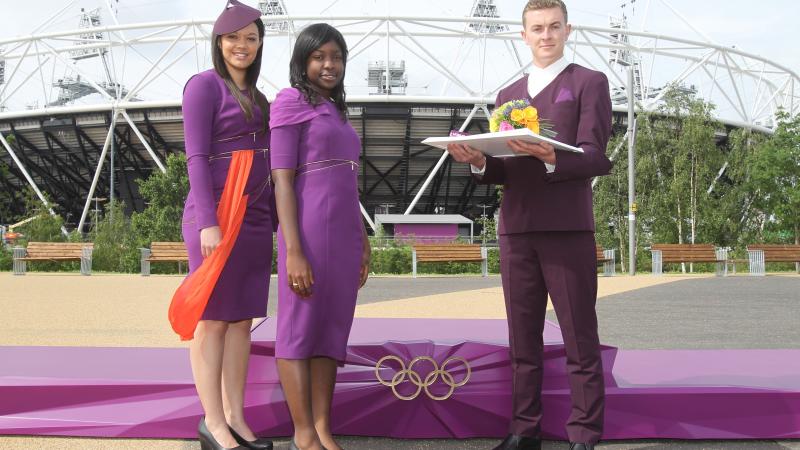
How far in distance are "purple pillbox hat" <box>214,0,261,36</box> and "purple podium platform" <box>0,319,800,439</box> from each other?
1166mm

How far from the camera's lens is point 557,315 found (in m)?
2.27

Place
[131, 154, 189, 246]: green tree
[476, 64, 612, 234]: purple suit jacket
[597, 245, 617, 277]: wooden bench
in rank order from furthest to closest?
[131, 154, 189, 246]: green tree → [597, 245, 617, 277]: wooden bench → [476, 64, 612, 234]: purple suit jacket

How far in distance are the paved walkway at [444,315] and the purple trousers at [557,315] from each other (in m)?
0.47

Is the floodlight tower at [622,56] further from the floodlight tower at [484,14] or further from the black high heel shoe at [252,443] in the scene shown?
the black high heel shoe at [252,443]

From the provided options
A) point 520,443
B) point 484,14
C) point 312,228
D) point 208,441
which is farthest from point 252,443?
point 484,14

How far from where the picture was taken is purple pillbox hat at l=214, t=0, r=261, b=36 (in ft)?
7.59

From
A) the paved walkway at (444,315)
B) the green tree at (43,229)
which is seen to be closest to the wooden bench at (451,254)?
the paved walkway at (444,315)

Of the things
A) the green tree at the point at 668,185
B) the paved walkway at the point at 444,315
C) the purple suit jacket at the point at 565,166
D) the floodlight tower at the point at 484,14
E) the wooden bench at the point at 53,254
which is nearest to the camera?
the purple suit jacket at the point at 565,166

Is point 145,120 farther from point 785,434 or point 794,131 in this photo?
point 785,434

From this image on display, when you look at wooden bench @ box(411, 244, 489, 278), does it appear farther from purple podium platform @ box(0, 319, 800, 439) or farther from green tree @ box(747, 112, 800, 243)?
green tree @ box(747, 112, 800, 243)

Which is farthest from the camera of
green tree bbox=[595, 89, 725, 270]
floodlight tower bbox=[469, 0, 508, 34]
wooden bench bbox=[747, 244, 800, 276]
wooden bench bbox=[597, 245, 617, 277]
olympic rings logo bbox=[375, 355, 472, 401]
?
floodlight tower bbox=[469, 0, 508, 34]

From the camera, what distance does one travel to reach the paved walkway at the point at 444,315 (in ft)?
Answer: 8.82

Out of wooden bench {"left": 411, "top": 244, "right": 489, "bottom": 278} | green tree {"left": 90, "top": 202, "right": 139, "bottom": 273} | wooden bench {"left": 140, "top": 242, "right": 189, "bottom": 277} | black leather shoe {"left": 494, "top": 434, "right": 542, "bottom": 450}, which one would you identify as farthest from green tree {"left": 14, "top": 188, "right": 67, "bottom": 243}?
black leather shoe {"left": 494, "top": 434, "right": 542, "bottom": 450}

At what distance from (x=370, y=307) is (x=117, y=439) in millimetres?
5348
